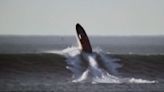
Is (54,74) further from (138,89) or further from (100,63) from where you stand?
(138,89)

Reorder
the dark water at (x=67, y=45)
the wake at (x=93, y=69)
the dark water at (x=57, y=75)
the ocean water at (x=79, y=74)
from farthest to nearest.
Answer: the dark water at (x=67, y=45) → the wake at (x=93, y=69) → the ocean water at (x=79, y=74) → the dark water at (x=57, y=75)

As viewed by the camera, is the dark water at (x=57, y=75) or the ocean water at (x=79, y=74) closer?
the dark water at (x=57, y=75)

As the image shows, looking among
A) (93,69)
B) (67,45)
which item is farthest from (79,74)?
(67,45)

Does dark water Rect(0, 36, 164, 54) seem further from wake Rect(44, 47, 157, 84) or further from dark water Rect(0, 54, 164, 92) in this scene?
dark water Rect(0, 54, 164, 92)

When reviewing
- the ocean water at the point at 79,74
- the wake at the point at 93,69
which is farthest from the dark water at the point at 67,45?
the ocean water at the point at 79,74

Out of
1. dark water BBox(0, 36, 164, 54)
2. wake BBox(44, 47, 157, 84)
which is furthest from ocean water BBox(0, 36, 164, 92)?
dark water BBox(0, 36, 164, 54)

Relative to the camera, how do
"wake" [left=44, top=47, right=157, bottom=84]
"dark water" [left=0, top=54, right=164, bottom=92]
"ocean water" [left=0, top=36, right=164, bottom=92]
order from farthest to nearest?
"wake" [left=44, top=47, right=157, bottom=84]
"ocean water" [left=0, top=36, right=164, bottom=92]
"dark water" [left=0, top=54, right=164, bottom=92]

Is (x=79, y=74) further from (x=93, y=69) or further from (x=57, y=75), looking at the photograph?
(x=57, y=75)

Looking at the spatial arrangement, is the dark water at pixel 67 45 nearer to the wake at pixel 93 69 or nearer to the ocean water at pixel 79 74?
the wake at pixel 93 69

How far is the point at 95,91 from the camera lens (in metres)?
14.1

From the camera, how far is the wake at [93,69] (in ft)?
55.0

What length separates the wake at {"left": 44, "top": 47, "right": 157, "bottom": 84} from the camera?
55.0ft

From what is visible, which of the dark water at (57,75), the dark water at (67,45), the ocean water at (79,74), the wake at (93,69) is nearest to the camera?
the dark water at (57,75)

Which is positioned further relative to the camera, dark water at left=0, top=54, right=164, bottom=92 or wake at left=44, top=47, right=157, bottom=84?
wake at left=44, top=47, right=157, bottom=84
